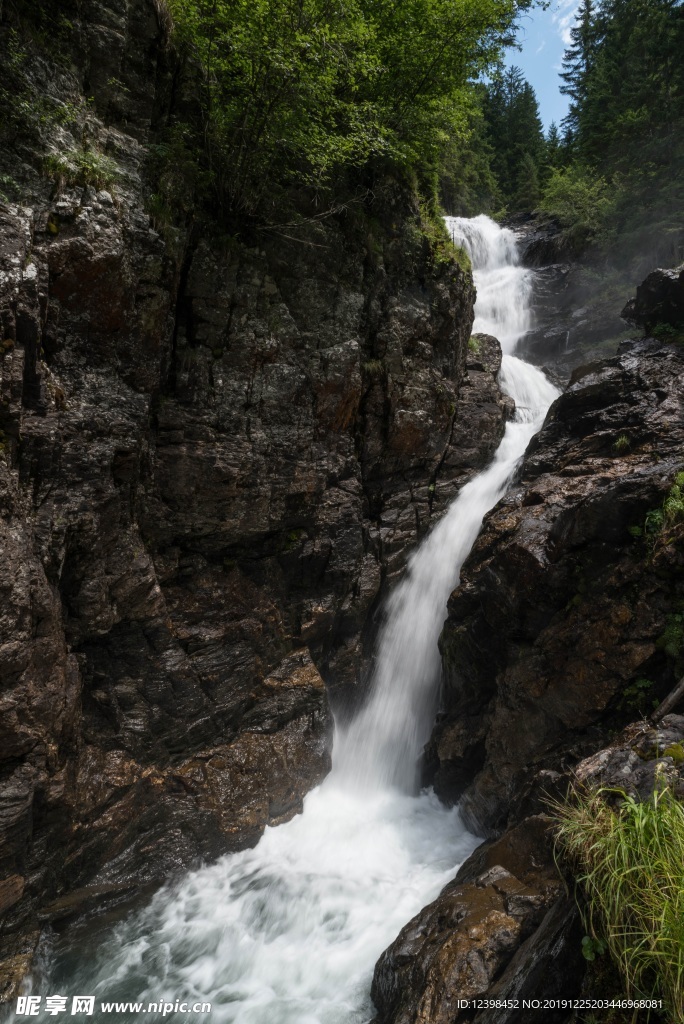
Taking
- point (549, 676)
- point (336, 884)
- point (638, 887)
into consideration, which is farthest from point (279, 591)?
point (638, 887)

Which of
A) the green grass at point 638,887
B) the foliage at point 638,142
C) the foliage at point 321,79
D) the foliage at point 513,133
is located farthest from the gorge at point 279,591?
the foliage at point 513,133

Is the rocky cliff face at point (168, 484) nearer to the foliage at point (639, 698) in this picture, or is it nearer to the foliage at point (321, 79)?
the foliage at point (321, 79)

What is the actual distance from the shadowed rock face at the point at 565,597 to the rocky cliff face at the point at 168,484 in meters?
2.29

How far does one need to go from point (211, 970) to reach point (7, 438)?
20.9 feet

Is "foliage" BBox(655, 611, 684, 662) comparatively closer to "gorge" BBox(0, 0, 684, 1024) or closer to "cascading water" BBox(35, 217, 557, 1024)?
"gorge" BBox(0, 0, 684, 1024)

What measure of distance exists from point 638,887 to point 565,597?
4.70m

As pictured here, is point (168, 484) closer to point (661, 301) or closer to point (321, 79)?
point (321, 79)

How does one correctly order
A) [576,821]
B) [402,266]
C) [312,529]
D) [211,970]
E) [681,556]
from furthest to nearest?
[402,266] → [312,529] → [681,556] → [211,970] → [576,821]

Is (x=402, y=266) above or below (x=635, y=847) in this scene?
above

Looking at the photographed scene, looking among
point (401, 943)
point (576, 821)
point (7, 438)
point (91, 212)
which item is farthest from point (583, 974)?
point (91, 212)

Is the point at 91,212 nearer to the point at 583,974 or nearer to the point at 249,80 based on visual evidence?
the point at 249,80

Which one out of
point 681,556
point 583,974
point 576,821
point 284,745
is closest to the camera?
point 583,974

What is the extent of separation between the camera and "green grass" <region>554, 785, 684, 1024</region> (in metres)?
2.98

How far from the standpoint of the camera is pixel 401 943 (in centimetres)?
546
